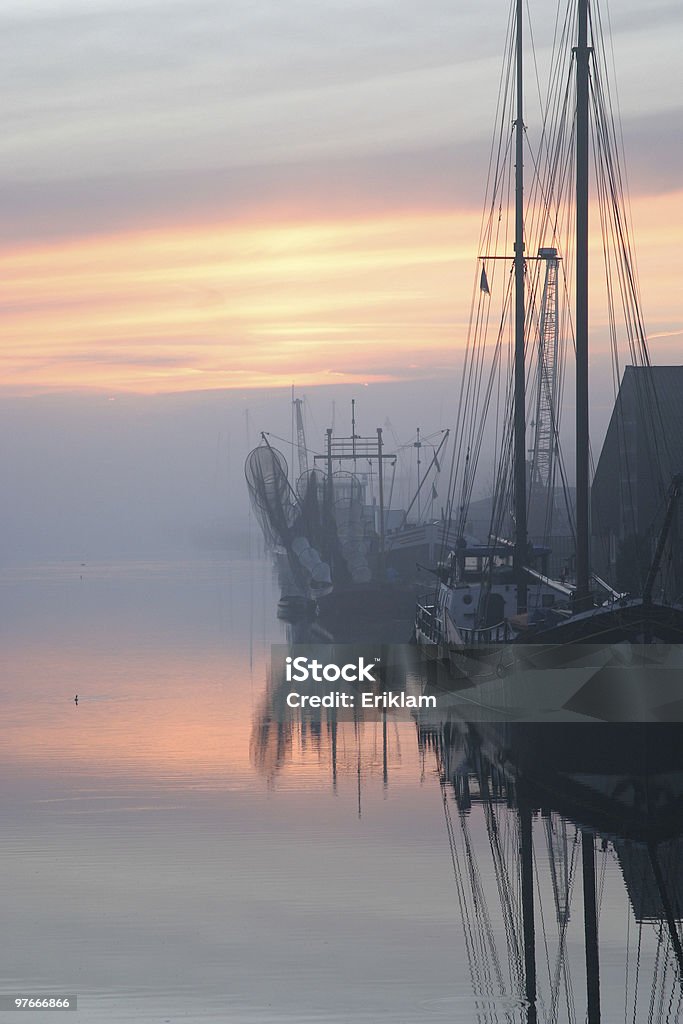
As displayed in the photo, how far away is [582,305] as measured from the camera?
142 feet

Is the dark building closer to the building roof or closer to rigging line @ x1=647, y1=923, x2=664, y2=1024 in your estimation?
the building roof

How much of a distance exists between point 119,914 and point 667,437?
172ft

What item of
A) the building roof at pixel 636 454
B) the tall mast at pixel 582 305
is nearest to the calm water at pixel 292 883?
the tall mast at pixel 582 305

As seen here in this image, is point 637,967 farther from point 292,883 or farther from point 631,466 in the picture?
point 631,466

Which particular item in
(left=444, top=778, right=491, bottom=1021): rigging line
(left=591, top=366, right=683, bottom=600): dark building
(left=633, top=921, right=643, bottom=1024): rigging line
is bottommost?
(left=444, top=778, right=491, bottom=1021): rigging line

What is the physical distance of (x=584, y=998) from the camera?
727 inches

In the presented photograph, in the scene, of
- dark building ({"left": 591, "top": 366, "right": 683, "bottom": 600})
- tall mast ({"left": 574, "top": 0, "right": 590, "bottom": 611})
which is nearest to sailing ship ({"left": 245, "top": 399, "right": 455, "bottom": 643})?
dark building ({"left": 591, "top": 366, "right": 683, "bottom": 600})

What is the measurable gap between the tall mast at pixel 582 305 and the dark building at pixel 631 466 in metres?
21.2

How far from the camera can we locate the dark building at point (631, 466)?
6756cm

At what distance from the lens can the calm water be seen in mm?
18734

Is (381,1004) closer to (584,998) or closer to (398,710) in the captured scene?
(584,998)

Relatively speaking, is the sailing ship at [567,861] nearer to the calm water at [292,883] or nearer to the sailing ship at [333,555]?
the calm water at [292,883]

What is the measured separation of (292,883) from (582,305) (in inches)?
924

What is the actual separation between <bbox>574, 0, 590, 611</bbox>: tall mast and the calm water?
21.7ft
